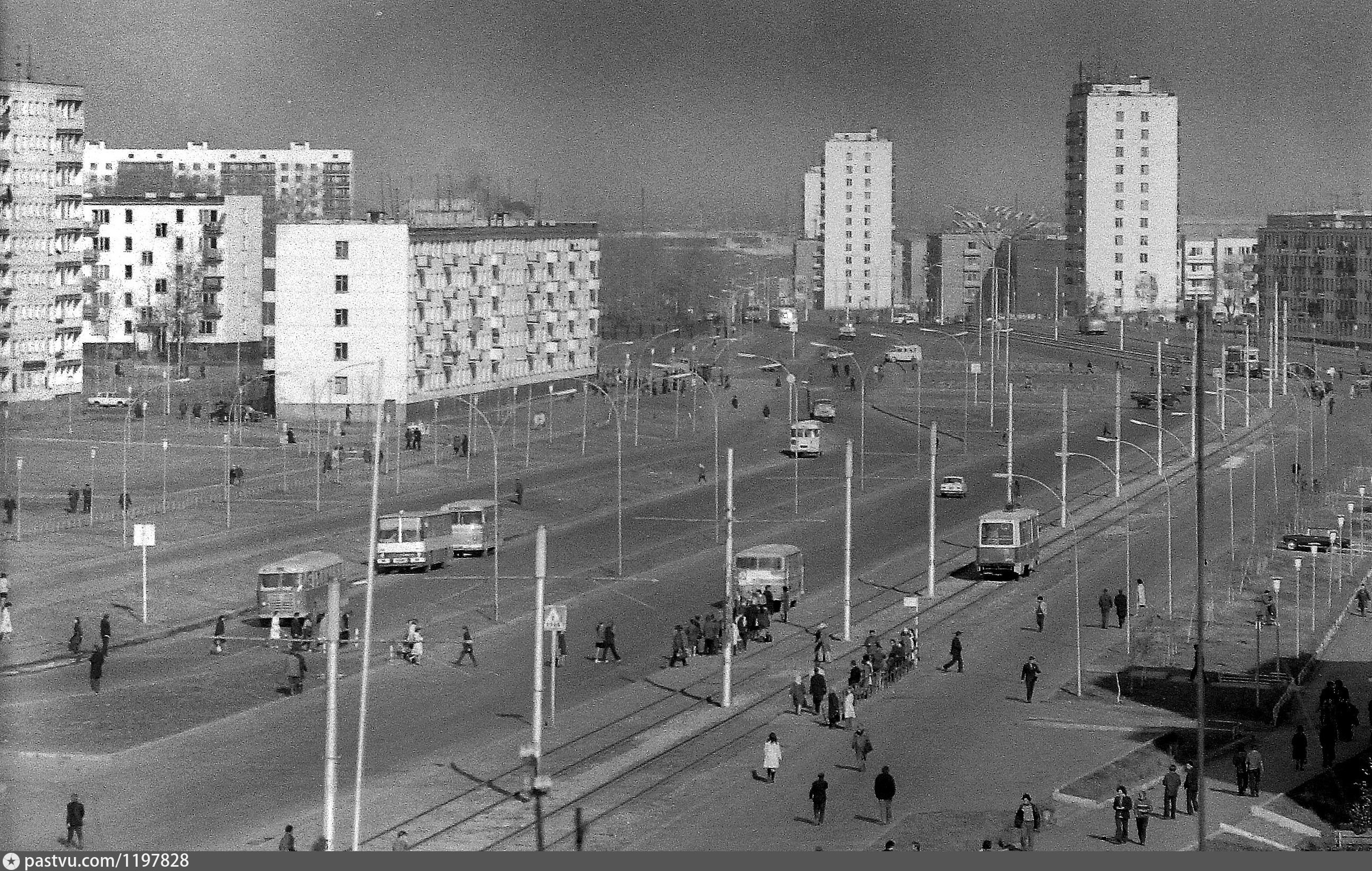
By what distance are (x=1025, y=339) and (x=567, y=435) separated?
214 feet

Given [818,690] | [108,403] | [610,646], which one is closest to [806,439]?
[108,403]

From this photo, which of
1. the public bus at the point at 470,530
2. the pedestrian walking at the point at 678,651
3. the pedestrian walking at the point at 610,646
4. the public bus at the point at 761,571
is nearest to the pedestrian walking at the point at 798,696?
the pedestrian walking at the point at 678,651

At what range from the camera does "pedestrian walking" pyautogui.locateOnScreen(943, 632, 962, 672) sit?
4519 cm

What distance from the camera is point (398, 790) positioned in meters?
34.1

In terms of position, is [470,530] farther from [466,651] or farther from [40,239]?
[40,239]

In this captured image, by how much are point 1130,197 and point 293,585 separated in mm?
144520

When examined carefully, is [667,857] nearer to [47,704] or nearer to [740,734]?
[740,734]

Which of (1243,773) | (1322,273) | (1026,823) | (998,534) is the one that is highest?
(1322,273)

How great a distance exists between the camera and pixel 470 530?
59781 mm

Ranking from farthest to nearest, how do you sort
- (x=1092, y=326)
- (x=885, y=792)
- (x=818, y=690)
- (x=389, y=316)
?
(x=1092, y=326) < (x=389, y=316) < (x=818, y=690) < (x=885, y=792)

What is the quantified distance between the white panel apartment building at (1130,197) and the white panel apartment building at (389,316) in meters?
88.4

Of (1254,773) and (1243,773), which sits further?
(1243,773)

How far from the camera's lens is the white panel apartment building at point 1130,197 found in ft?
601

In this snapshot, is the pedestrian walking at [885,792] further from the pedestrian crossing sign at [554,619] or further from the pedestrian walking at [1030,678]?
the pedestrian walking at [1030,678]
